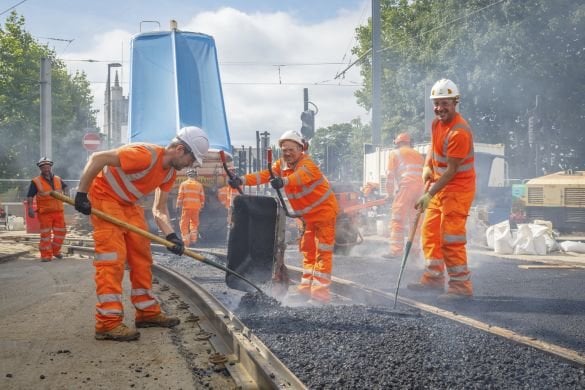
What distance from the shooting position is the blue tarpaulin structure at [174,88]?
11.4m

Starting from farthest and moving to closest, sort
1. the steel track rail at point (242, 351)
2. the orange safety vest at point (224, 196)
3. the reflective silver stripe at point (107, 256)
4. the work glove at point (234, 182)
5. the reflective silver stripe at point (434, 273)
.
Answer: the orange safety vest at point (224, 196), the reflective silver stripe at point (434, 273), the work glove at point (234, 182), the reflective silver stripe at point (107, 256), the steel track rail at point (242, 351)

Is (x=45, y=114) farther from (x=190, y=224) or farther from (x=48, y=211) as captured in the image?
(x=190, y=224)

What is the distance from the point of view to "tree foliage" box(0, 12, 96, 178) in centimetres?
2767

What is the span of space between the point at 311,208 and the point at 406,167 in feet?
11.1

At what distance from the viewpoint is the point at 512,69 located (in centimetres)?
2347

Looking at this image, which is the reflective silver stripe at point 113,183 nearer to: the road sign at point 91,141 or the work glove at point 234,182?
the work glove at point 234,182

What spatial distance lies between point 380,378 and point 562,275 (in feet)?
16.5

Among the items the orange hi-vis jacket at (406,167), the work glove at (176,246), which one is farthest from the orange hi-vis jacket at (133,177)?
the orange hi-vis jacket at (406,167)

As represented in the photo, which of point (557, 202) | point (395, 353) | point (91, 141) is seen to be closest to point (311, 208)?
point (395, 353)

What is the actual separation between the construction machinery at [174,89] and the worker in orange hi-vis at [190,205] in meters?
0.54

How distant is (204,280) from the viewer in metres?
7.30

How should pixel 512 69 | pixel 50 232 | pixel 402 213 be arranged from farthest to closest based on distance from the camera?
pixel 512 69 < pixel 50 232 < pixel 402 213

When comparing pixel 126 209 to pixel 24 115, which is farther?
pixel 24 115

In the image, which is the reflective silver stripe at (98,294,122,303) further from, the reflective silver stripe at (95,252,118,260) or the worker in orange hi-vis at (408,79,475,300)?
the worker in orange hi-vis at (408,79,475,300)
